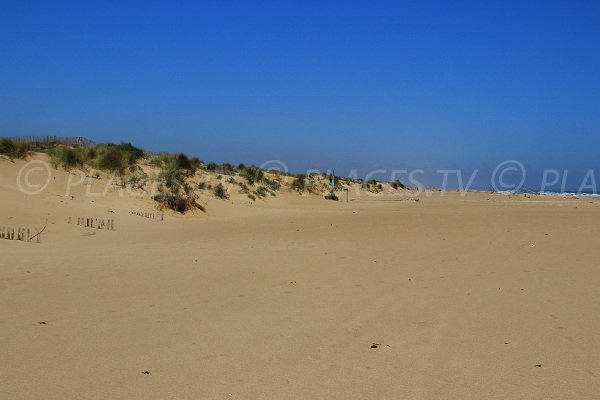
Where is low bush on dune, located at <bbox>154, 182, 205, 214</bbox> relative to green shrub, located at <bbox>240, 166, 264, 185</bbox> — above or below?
below

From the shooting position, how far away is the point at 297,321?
5.74 metres

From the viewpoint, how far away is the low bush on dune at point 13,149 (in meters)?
23.2

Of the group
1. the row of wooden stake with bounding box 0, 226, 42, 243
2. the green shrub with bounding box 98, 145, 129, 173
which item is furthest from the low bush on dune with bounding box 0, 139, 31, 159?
the row of wooden stake with bounding box 0, 226, 42, 243

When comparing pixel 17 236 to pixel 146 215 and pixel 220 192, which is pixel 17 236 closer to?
pixel 146 215

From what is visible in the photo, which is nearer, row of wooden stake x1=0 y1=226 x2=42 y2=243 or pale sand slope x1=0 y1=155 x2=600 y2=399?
pale sand slope x1=0 y1=155 x2=600 y2=399

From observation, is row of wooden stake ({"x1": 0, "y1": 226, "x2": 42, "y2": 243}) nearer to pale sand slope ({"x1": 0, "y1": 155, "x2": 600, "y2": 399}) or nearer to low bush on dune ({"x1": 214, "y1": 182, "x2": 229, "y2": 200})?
pale sand slope ({"x1": 0, "y1": 155, "x2": 600, "y2": 399})

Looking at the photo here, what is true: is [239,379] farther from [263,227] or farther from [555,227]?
[555,227]

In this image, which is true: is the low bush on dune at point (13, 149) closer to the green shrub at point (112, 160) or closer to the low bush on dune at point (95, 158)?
the low bush on dune at point (95, 158)

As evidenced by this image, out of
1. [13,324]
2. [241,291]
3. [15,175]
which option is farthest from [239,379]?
[15,175]

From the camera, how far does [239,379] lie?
13.3ft
